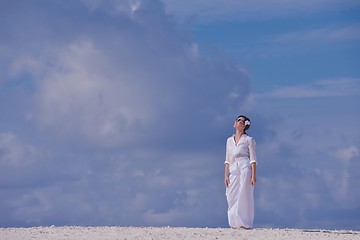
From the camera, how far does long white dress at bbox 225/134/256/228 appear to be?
2477 cm

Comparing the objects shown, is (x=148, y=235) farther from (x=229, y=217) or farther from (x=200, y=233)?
(x=229, y=217)

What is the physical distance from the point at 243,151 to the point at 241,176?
2.41 ft

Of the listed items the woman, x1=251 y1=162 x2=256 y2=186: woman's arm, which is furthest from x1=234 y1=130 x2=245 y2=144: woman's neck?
x1=251 y1=162 x2=256 y2=186: woman's arm

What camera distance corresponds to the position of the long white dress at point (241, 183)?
24766 mm

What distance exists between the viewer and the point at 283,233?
23688mm

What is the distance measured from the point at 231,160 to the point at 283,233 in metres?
2.71

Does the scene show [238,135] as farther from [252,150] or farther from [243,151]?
[252,150]

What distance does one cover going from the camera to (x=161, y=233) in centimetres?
2275

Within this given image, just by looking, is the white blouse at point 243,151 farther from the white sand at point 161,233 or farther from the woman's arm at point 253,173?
the white sand at point 161,233

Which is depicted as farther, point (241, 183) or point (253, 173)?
point (241, 183)

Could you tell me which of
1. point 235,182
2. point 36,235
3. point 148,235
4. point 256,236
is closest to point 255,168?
point 235,182

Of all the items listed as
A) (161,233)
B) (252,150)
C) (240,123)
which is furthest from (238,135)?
(161,233)

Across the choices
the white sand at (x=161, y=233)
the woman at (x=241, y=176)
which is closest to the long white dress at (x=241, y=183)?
the woman at (x=241, y=176)

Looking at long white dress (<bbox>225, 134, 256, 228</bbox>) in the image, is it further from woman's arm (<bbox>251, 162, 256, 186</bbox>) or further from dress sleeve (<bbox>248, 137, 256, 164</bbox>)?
woman's arm (<bbox>251, 162, 256, 186</bbox>)
